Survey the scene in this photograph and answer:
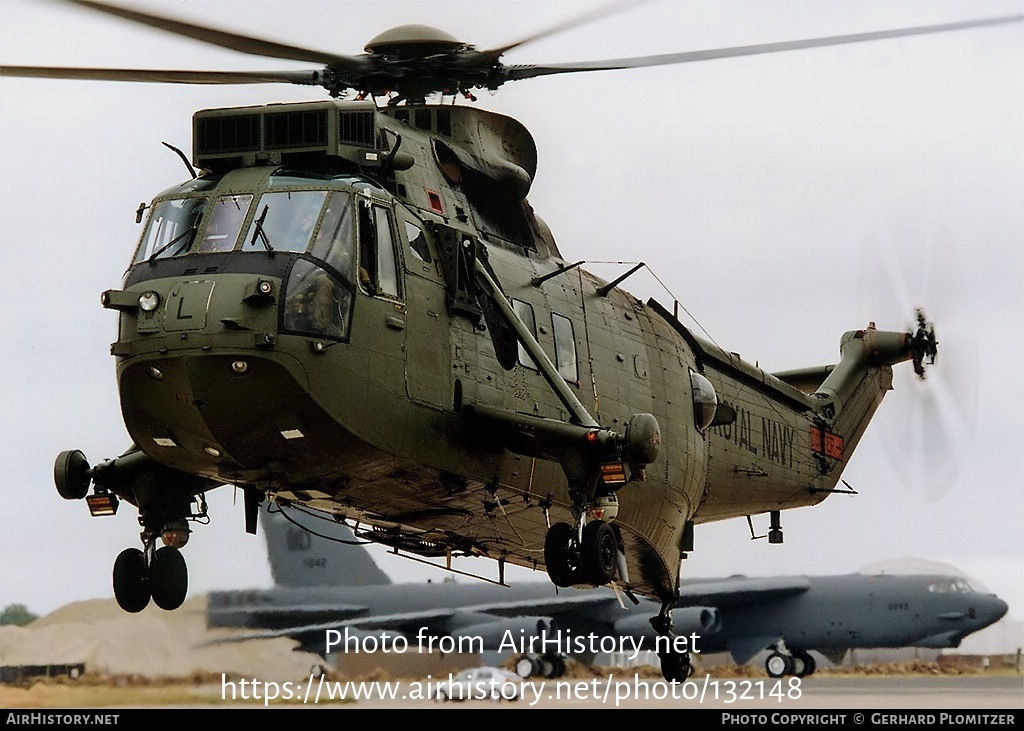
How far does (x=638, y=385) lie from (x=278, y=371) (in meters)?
5.19

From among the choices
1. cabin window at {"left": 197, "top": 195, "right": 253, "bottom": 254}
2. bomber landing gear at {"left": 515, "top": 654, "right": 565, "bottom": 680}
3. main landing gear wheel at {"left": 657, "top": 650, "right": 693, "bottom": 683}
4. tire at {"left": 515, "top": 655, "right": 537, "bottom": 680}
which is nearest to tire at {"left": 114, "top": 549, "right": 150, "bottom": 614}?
cabin window at {"left": 197, "top": 195, "right": 253, "bottom": 254}

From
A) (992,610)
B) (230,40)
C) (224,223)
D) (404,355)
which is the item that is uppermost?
(230,40)

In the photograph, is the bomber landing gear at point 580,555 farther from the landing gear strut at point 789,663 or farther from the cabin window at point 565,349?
the landing gear strut at point 789,663

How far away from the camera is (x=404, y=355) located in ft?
44.2

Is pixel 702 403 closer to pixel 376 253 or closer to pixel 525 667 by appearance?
pixel 376 253

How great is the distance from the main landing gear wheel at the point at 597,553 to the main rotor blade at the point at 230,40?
4.65 meters

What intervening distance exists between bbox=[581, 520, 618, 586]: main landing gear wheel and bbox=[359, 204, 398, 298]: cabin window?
275 cm

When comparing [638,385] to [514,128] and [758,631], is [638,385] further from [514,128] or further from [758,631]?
[758,631]

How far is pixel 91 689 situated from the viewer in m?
21.4

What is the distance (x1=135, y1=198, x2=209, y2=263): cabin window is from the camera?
43.9 feet

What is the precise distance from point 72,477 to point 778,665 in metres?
28.1

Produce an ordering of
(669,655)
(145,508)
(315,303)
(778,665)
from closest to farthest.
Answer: (315,303) < (145,508) < (669,655) < (778,665)

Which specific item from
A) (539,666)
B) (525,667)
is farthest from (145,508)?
(525,667)

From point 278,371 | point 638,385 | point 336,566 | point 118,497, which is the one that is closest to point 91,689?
point 118,497
